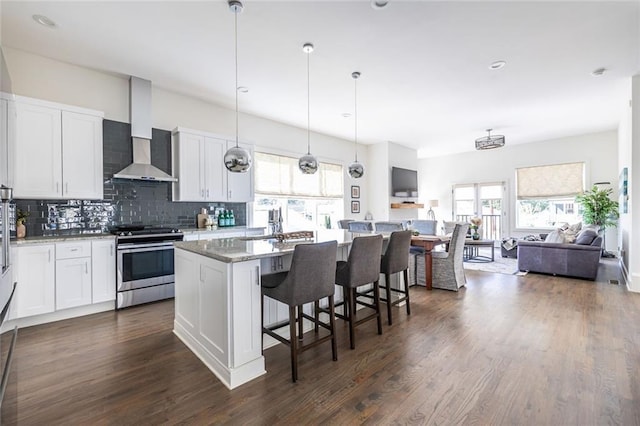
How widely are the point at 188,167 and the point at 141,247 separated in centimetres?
135

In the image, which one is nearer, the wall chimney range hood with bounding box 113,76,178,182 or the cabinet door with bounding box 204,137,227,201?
the wall chimney range hood with bounding box 113,76,178,182

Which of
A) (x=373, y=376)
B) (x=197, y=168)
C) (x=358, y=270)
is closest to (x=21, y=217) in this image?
(x=197, y=168)

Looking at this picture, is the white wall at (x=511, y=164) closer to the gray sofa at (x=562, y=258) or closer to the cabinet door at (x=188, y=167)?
the gray sofa at (x=562, y=258)

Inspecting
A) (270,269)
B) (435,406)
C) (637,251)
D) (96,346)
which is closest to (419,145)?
(637,251)

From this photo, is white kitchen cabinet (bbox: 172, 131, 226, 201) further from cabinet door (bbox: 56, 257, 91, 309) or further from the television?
the television

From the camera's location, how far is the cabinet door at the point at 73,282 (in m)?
3.19

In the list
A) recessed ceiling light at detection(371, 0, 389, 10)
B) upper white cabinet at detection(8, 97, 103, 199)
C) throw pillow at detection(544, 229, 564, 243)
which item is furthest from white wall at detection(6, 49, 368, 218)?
throw pillow at detection(544, 229, 564, 243)

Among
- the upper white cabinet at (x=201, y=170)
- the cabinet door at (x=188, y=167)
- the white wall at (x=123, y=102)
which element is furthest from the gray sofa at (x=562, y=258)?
the cabinet door at (x=188, y=167)

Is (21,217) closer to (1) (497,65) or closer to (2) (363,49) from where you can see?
(2) (363,49)

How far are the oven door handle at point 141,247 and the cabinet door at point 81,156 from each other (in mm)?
752

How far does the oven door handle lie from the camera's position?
3561 mm

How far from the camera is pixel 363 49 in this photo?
3.30 metres

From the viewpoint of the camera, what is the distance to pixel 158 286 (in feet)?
12.7

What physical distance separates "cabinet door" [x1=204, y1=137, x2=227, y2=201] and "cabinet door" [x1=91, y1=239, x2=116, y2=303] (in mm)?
1509
